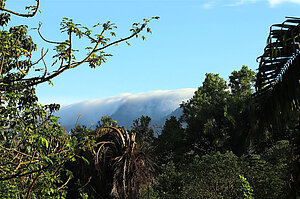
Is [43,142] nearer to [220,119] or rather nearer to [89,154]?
[89,154]

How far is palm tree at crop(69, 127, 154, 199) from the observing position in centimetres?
859

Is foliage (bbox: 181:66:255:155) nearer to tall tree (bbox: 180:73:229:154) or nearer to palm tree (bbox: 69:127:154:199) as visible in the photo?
tall tree (bbox: 180:73:229:154)

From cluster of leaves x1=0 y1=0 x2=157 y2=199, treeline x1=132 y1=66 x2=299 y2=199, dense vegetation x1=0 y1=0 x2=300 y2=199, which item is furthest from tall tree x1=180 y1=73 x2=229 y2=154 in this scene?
cluster of leaves x1=0 y1=0 x2=157 y2=199

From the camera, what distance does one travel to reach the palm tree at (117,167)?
28.2 ft

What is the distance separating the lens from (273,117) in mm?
6082

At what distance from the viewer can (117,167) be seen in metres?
8.56

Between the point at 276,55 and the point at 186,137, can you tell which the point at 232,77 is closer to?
the point at 186,137

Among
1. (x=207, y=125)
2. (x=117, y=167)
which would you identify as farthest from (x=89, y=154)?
(x=207, y=125)

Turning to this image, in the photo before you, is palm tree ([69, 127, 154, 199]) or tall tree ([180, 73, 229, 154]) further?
tall tree ([180, 73, 229, 154])

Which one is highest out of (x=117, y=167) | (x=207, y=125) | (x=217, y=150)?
(x=117, y=167)

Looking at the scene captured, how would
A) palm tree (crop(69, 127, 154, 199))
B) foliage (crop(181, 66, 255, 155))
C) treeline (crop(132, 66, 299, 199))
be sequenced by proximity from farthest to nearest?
1. foliage (crop(181, 66, 255, 155))
2. treeline (crop(132, 66, 299, 199))
3. palm tree (crop(69, 127, 154, 199))

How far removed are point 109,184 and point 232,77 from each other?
2903 cm

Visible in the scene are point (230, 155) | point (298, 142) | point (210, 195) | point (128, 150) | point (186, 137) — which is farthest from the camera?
point (186, 137)

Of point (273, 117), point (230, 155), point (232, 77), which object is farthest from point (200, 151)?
point (273, 117)
